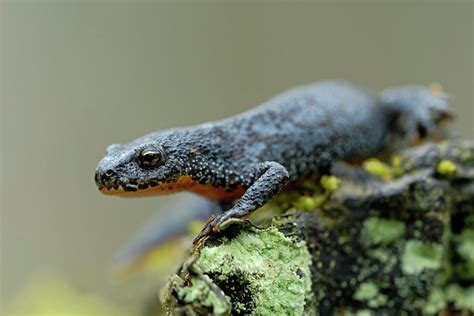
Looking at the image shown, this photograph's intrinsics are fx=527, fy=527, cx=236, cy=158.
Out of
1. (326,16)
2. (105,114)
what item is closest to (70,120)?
(105,114)

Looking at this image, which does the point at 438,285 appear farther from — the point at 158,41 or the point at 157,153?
the point at 158,41

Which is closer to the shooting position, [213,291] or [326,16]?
[213,291]

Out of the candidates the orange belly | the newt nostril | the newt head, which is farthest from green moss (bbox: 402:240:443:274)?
the newt nostril

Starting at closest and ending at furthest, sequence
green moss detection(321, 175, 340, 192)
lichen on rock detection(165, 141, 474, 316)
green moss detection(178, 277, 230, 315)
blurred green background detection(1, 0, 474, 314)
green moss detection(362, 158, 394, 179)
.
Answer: green moss detection(178, 277, 230, 315) → lichen on rock detection(165, 141, 474, 316) → green moss detection(321, 175, 340, 192) → green moss detection(362, 158, 394, 179) → blurred green background detection(1, 0, 474, 314)

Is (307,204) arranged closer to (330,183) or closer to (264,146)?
(330,183)

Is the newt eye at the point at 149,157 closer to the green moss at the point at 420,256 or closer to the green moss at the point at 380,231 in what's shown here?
the green moss at the point at 380,231

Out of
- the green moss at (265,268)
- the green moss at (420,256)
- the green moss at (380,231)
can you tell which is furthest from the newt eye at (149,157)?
the green moss at (420,256)

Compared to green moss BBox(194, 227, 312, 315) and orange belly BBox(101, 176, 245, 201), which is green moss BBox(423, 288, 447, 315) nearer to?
green moss BBox(194, 227, 312, 315)
